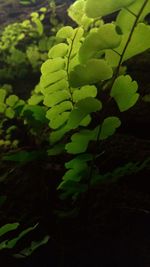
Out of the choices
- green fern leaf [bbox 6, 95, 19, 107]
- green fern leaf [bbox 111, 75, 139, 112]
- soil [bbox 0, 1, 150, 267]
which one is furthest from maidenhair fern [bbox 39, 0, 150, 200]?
green fern leaf [bbox 6, 95, 19, 107]

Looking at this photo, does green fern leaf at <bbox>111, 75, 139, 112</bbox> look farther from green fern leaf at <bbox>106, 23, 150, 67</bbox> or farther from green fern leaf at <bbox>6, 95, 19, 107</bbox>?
green fern leaf at <bbox>6, 95, 19, 107</bbox>

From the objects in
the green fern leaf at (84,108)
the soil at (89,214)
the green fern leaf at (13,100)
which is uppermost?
the green fern leaf at (84,108)

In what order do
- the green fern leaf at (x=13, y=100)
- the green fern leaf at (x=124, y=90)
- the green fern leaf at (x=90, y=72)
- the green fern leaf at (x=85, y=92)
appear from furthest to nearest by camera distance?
1. the green fern leaf at (x=13, y=100)
2. the green fern leaf at (x=85, y=92)
3. the green fern leaf at (x=124, y=90)
4. the green fern leaf at (x=90, y=72)

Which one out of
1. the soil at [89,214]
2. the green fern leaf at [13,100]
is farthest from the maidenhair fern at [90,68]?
the green fern leaf at [13,100]

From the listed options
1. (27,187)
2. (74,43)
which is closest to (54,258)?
(27,187)

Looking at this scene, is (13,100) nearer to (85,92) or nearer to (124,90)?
(85,92)

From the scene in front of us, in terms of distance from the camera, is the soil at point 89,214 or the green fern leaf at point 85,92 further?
the soil at point 89,214

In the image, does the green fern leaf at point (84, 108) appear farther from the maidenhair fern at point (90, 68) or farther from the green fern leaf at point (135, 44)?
the green fern leaf at point (135, 44)

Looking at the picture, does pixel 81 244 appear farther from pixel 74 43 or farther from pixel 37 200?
pixel 74 43
